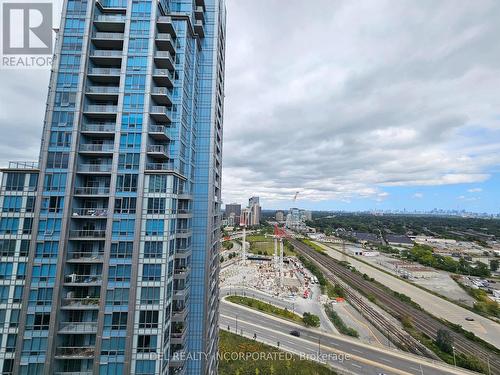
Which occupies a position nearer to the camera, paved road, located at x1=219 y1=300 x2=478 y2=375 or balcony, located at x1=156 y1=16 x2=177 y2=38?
balcony, located at x1=156 y1=16 x2=177 y2=38

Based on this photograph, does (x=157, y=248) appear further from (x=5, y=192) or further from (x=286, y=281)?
(x=286, y=281)

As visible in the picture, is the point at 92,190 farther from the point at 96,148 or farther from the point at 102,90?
the point at 102,90

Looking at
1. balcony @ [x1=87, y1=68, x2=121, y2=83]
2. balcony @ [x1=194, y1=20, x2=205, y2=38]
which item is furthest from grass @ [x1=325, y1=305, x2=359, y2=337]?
balcony @ [x1=87, y1=68, x2=121, y2=83]

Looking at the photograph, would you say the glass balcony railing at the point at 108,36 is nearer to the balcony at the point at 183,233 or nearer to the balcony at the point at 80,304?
the balcony at the point at 183,233

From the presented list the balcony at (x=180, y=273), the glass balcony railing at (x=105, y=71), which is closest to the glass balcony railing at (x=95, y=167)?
the glass balcony railing at (x=105, y=71)

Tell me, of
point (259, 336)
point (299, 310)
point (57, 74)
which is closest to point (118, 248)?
point (57, 74)

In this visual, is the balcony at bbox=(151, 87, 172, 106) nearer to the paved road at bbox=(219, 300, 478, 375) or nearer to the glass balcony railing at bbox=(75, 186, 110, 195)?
the glass balcony railing at bbox=(75, 186, 110, 195)
